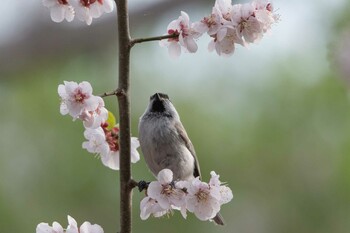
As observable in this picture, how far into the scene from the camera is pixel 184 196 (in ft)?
5.63

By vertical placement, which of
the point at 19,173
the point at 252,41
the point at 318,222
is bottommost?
the point at 318,222

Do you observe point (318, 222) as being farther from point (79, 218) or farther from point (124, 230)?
point (124, 230)

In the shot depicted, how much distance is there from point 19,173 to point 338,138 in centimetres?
192

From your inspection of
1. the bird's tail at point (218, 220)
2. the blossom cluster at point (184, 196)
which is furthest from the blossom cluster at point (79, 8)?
the bird's tail at point (218, 220)

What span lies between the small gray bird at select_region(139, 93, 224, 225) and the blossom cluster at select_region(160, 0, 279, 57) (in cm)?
49

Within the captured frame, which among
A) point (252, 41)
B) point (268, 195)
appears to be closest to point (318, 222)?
point (268, 195)

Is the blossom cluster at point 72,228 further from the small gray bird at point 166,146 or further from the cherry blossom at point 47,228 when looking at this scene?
the small gray bird at point 166,146

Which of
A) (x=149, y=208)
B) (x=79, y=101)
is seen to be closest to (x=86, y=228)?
(x=149, y=208)

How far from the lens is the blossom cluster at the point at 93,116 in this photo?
5.68 ft

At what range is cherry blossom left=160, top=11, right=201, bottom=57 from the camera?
1779 millimetres

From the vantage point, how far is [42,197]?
4.88 metres

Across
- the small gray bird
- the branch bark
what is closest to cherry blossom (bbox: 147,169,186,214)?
the branch bark

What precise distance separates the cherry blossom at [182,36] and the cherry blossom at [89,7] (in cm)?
14

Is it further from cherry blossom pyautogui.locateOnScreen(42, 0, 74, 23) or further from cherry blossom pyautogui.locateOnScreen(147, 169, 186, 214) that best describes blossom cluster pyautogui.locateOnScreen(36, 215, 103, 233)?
cherry blossom pyautogui.locateOnScreen(42, 0, 74, 23)
